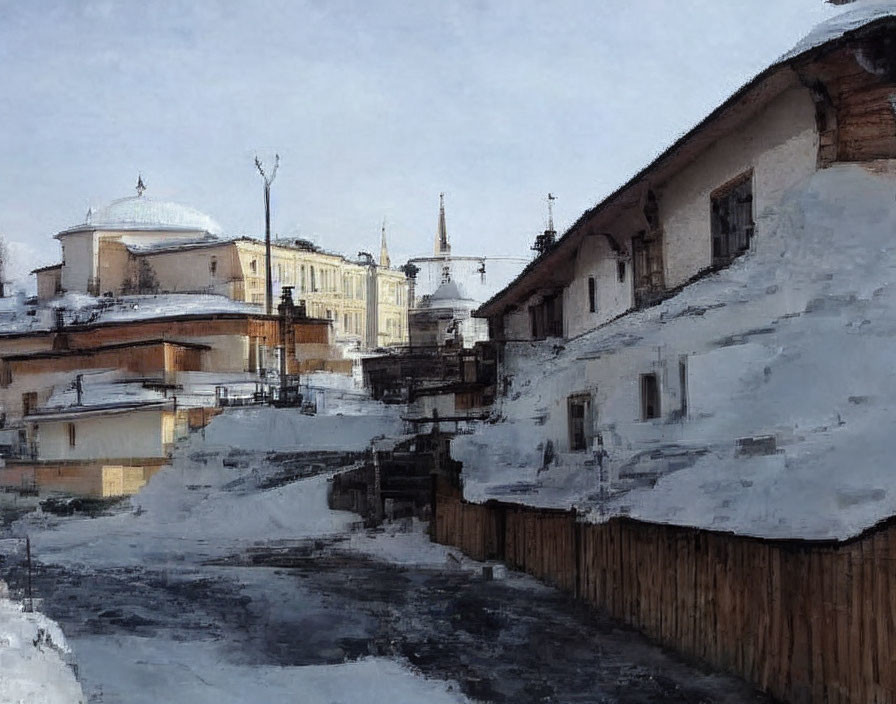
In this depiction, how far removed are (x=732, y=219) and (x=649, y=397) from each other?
2.75m

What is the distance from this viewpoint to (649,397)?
14484 mm

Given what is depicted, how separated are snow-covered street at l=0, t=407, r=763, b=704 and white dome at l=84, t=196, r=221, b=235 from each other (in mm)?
33233

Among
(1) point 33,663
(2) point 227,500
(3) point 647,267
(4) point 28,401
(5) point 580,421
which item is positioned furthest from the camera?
(4) point 28,401

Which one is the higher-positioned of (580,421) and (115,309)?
(115,309)

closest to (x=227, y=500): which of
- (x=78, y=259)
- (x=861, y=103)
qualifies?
(x=861, y=103)

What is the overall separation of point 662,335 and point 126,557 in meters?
15.9

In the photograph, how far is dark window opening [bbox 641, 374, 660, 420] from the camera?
46.7 feet

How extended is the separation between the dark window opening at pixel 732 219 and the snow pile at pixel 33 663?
9.07 meters

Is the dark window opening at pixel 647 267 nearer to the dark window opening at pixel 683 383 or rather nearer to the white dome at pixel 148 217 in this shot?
the dark window opening at pixel 683 383

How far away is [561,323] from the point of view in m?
23.6

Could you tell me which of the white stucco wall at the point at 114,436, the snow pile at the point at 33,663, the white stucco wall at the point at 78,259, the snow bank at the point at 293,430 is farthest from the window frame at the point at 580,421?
the white stucco wall at the point at 78,259

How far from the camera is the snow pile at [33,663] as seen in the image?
7105 millimetres

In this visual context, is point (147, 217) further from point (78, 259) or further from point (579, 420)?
point (579, 420)

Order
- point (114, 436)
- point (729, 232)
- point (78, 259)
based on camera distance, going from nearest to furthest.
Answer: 1. point (729, 232)
2. point (114, 436)
3. point (78, 259)
